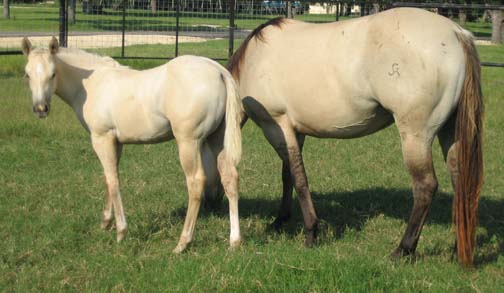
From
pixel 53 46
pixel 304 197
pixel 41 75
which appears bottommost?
pixel 304 197

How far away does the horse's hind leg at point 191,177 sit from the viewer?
216 inches

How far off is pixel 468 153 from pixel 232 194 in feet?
5.79

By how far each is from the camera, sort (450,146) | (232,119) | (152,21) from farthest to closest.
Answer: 1. (152,21)
2. (450,146)
3. (232,119)

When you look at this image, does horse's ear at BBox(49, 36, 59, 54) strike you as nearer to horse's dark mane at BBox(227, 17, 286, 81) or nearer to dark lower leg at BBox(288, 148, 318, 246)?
horse's dark mane at BBox(227, 17, 286, 81)

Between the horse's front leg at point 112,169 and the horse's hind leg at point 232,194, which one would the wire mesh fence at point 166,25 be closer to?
the horse's front leg at point 112,169

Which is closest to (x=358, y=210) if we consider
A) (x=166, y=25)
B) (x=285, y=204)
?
(x=285, y=204)

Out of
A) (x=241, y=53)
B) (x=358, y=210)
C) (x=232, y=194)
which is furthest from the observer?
(x=358, y=210)

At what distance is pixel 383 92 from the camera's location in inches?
213

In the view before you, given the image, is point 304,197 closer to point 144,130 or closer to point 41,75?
point 144,130

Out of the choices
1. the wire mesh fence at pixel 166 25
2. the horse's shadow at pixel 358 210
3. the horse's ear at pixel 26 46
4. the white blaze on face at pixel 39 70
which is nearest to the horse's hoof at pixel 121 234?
the horse's shadow at pixel 358 210

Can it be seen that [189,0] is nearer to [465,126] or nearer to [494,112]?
[494,112]

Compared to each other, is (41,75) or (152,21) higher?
(152,21)

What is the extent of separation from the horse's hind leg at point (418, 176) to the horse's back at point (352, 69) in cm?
24

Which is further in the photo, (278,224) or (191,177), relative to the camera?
(278,224)
